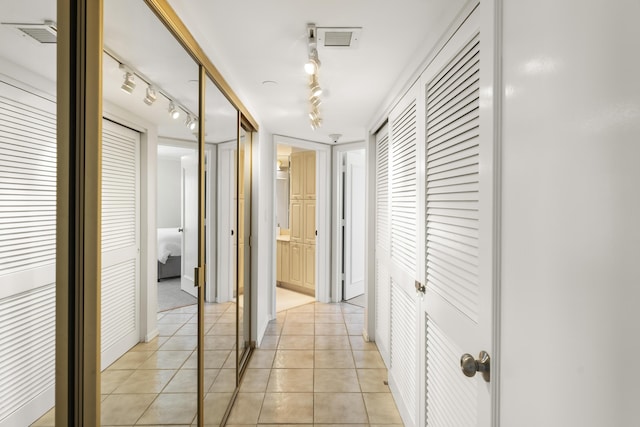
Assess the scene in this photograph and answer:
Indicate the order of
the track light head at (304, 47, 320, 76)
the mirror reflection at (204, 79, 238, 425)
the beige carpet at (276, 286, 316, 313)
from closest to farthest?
the track light head at (304, 47, 320, 76) < the mirror reflection at (204, 79, 238, 425) < the beige carpet at (276, 286, 316, 313)

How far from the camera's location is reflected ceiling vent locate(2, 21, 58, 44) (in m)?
0.62

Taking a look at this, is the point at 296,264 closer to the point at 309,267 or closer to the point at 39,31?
the point at 309,267

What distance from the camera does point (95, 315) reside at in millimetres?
831

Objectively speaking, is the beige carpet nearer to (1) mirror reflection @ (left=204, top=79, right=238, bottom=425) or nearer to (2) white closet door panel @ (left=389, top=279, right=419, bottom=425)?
(1) mirror reflection @ (left=204, top=79, right=238, bottom=425)

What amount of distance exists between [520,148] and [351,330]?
10.5 ft

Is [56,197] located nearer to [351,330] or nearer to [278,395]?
[278,395]

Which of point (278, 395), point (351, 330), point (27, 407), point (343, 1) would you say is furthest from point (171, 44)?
point (351, 330)

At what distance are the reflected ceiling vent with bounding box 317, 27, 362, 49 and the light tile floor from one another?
1.48 meters

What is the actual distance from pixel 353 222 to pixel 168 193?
11.4 ft

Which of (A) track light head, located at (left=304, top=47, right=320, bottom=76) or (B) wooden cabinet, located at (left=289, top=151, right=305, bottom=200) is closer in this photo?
(A) track light head, located at (left=304, top=47, right=320, bottom=76)

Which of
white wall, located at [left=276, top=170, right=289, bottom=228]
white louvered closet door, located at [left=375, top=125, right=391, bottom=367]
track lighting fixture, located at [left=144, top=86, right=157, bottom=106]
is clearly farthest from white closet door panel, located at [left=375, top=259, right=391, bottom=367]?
white wall, located at [left=276, top=170, right=289, bottom=228]

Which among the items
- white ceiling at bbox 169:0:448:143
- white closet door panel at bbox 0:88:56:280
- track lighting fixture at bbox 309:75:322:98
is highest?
white ceiling at bbox 169:0:448:143

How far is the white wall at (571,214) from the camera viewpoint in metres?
0.49

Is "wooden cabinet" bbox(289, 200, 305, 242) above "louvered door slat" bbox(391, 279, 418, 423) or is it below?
above
